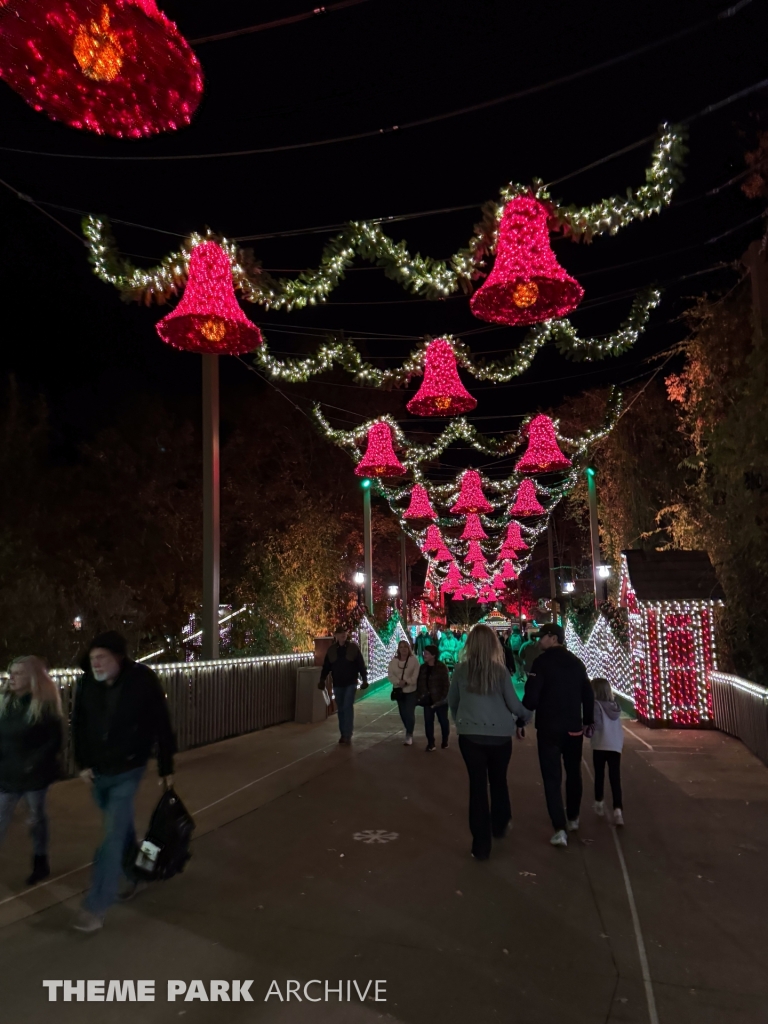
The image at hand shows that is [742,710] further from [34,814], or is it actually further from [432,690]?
[34,814]

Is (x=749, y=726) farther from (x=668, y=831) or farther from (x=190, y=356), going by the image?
(x=190, y=356)

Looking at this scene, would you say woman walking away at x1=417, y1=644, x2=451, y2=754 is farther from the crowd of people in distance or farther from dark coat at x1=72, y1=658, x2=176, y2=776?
dark coat at x1=72, y1=658, x2=176, y2=776

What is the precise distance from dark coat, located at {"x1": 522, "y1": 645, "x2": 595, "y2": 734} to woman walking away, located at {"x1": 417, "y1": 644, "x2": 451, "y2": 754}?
448 cm

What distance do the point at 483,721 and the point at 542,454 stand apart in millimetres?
8907

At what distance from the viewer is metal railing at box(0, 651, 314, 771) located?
11.1 metres

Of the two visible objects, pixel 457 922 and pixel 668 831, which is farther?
pixel 668 831

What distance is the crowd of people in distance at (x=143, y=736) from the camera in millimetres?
4734

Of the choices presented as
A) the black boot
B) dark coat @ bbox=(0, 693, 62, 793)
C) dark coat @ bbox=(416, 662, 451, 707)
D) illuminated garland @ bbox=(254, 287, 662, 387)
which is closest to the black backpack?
dark coat @ bbox=(0, 693, 62, 793)

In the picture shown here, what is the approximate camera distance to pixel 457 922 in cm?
473

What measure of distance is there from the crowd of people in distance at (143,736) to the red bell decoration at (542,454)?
23.2ft

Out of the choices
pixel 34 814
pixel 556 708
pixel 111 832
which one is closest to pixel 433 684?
pixel 556 708

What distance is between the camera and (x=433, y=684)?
11328mm

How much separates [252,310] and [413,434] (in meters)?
21.8

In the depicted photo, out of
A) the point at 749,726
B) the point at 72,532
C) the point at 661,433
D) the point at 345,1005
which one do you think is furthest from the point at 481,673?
the point at 72,532
